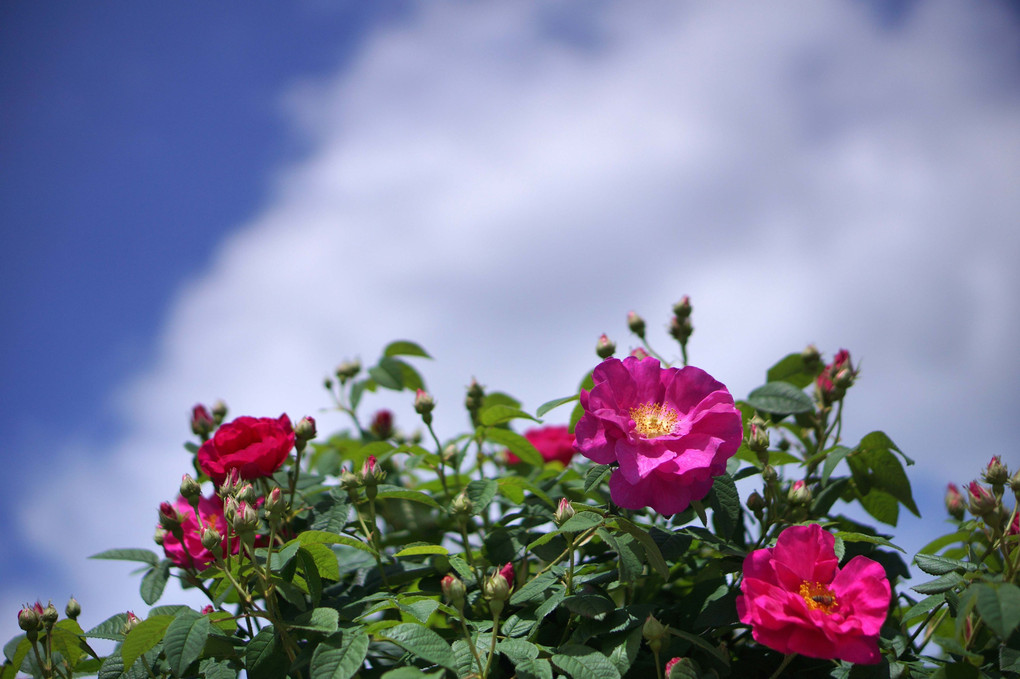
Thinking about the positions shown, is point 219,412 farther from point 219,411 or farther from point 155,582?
point 155,582

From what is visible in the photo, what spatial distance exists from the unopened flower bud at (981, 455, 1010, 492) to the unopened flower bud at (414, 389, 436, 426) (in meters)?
1.56

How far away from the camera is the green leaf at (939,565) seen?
174cm

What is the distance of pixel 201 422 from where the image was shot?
2.80 meters

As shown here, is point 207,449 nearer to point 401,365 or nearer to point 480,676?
point 401,365

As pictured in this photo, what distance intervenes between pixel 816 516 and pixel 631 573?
31.7 inches

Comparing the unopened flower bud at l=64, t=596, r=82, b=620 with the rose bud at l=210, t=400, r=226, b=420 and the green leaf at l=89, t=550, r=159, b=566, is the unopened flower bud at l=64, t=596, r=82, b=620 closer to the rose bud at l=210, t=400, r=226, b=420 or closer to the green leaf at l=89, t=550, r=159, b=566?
the green leaf at l=89, t=550, r=159, b=566

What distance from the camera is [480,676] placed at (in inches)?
61.9

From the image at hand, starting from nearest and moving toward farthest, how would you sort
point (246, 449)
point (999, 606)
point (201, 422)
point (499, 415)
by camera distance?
point (999, 606)
point (246, 449)
point (499, 415)
point (201, 422)

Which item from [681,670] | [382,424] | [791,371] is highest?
[382,424]

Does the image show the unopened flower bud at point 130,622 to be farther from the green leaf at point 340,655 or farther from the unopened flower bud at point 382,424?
the unopened flower bud at point 382,424

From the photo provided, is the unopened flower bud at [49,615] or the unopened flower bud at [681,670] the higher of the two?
the unopened flower bud at [49,615]

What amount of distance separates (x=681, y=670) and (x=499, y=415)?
3.31 feet

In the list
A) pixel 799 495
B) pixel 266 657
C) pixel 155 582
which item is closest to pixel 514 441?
pixel 799 495

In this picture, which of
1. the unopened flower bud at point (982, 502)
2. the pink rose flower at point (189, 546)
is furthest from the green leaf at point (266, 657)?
the unopened flower bud at point (982, 502)
